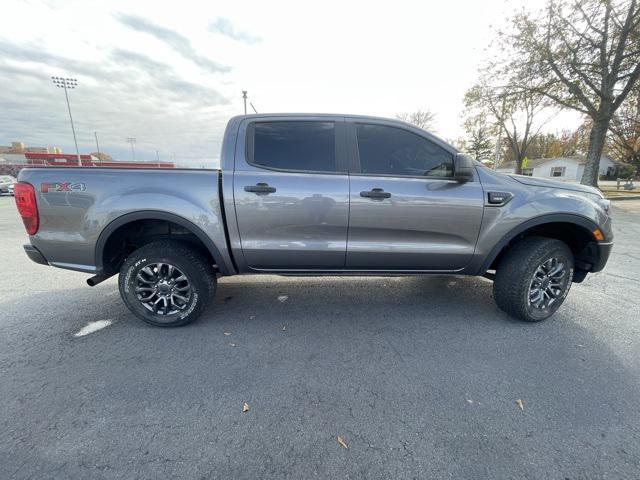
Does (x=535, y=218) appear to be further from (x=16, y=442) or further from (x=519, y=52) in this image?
(x=519, y=52)

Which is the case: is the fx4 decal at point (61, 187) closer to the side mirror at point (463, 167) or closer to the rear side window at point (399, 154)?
the rear side window at point (399, 154)

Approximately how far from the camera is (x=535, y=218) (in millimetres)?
2854

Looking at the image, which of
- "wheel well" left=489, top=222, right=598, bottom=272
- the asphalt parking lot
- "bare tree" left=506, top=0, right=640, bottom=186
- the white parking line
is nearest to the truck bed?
the white parking line

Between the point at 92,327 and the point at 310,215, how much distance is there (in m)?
2.52

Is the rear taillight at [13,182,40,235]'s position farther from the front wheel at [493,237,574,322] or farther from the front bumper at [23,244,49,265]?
the front wheel at [493,237,574,322]

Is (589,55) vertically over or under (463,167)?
over

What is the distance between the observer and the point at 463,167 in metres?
2.65

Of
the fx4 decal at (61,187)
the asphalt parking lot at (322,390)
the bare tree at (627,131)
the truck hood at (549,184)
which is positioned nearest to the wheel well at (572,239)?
the truck hood at (549,184)

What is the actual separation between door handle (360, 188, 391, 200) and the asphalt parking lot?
132 cm

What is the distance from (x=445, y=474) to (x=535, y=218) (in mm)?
2433

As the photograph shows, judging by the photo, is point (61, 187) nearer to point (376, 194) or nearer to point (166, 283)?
point (166, 283)

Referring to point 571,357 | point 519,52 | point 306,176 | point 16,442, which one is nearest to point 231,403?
point 16,442

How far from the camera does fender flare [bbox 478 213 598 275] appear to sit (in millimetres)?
2857

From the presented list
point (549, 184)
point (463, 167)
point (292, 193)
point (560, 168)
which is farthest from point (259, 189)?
point (560, 168)
